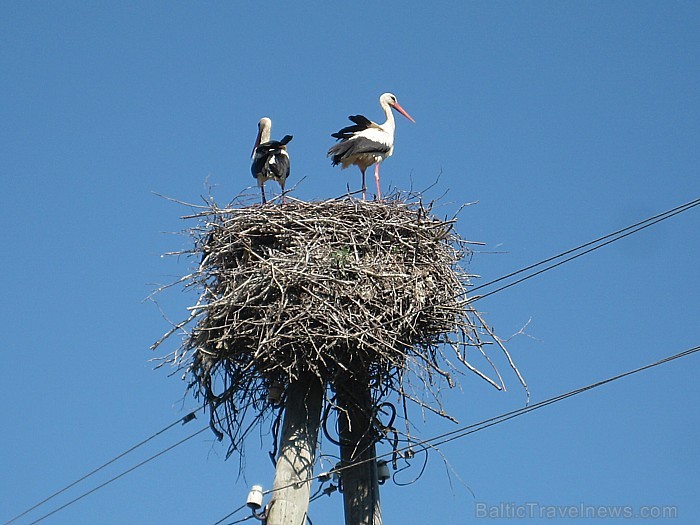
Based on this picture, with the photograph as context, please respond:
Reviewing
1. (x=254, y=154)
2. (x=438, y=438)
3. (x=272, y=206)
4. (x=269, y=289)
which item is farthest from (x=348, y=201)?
(x=254, y=154)

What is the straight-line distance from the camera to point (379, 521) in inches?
295

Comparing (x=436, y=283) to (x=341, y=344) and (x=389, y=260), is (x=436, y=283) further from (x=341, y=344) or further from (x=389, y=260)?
(x=341, y=344)

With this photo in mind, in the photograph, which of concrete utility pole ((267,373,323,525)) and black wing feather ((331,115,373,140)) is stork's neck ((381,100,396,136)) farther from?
concrete utility pole ((267,373,323,525))

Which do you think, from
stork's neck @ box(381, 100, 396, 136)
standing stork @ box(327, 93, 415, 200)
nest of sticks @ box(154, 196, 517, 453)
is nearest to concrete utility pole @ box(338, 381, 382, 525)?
nest of sticks @ box(154, 196, 517, 453)

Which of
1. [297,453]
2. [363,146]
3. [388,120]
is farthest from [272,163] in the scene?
[297,453]

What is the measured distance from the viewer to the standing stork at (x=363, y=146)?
12.0 metres

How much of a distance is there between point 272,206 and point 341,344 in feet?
5.74

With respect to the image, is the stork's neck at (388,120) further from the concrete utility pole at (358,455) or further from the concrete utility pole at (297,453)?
the concrete utility pole at (297,453)

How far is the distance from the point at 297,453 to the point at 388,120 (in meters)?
6.78

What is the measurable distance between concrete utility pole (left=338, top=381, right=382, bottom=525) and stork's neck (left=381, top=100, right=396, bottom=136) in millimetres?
5341

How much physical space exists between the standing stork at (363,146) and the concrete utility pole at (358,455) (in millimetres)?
4319

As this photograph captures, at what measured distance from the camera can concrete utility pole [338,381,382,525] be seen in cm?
747

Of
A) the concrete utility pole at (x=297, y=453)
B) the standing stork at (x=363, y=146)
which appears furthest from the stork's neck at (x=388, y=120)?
the concrete utility pole at (x=297, y=453)

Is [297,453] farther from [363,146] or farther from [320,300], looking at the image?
[363,146]
